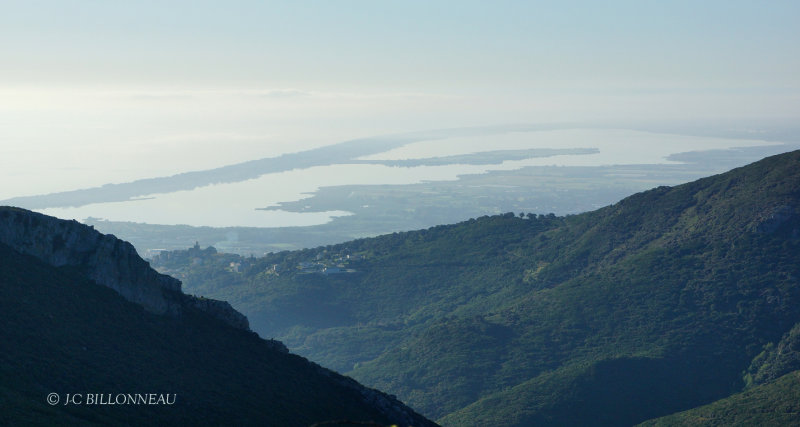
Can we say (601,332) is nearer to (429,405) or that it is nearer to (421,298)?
(429,405)

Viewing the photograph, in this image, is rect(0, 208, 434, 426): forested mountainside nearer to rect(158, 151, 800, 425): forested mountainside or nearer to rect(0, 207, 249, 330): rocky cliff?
rect(0, 207, 249, 330): rocky cliff

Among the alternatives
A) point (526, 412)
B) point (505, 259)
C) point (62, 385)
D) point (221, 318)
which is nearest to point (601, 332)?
point (526, 412)
